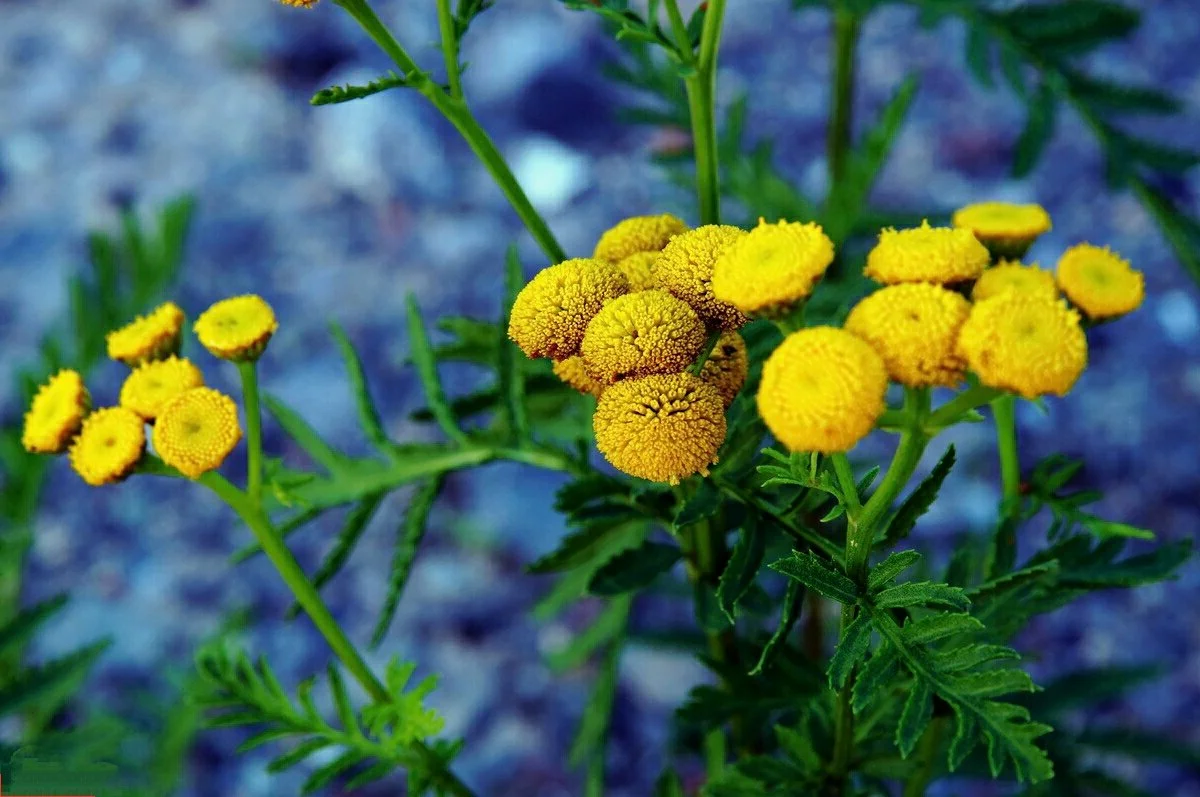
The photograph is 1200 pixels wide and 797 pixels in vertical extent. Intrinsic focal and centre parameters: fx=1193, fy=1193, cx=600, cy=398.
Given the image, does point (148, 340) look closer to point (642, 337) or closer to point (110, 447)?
point (110, 447)

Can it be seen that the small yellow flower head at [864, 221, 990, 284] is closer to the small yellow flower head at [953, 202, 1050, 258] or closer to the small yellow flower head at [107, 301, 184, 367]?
the small yellow flower head at [953, 202, 1050, 258]

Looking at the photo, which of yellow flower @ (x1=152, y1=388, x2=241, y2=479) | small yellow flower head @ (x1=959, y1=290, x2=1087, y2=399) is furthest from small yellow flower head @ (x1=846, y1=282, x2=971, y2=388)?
yellow flower @ (x1=152, y1=388, x2=241, y2=479)

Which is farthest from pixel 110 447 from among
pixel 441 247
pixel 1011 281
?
pixel 441 247

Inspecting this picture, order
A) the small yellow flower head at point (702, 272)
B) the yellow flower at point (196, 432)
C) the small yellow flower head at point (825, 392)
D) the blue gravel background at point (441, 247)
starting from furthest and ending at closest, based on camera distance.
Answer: the blue gravel background at point (441, 247), the yellow flower at point (196, 432), the small yellow flower head at point (702, 272), the small yellow flower head at point (825, 392)

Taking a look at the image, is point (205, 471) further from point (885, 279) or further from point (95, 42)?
point (95, 42)

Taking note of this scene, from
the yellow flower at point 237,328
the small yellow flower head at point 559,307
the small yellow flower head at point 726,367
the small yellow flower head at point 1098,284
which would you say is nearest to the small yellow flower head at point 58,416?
the yellow flower at point 237,328

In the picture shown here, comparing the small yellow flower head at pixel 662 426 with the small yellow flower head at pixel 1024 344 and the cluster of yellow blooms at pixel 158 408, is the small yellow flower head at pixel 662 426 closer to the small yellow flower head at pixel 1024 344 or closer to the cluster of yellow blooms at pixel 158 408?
the small yellow flower head at pixel 1024 344
